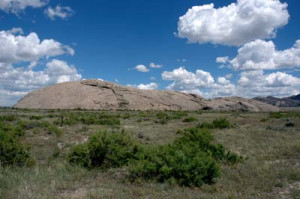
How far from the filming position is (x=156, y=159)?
6.68m

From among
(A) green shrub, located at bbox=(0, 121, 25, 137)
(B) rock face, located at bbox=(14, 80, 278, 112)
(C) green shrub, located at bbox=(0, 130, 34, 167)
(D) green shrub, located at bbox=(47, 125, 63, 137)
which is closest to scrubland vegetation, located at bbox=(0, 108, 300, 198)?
(C) green shrub, located at bbox=(0, 130, 34, 167)

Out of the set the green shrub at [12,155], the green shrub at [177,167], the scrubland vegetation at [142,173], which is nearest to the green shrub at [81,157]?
the scrubland vegetation at [142,173]

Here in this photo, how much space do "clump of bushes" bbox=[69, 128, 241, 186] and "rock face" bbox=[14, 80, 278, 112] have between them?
42.4 metres

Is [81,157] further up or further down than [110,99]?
further down

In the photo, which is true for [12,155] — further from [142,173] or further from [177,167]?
[177,167]

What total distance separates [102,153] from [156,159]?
81.9 inches

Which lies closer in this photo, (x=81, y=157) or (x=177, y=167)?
(x=177, y=167)

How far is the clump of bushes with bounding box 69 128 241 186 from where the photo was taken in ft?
20.3

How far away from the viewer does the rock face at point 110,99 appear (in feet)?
169

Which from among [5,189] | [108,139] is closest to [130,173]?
[108,139]

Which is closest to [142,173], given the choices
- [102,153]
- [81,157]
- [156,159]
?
[156,159]

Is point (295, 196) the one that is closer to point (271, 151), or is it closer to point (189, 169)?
point (189, 169)

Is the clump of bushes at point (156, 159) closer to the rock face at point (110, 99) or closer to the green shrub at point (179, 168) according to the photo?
the green shrub at point (179, 168)

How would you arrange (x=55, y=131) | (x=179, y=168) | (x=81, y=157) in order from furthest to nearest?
(x=55, y=131) → (x=81, y=157) → (x=179, y=168)
